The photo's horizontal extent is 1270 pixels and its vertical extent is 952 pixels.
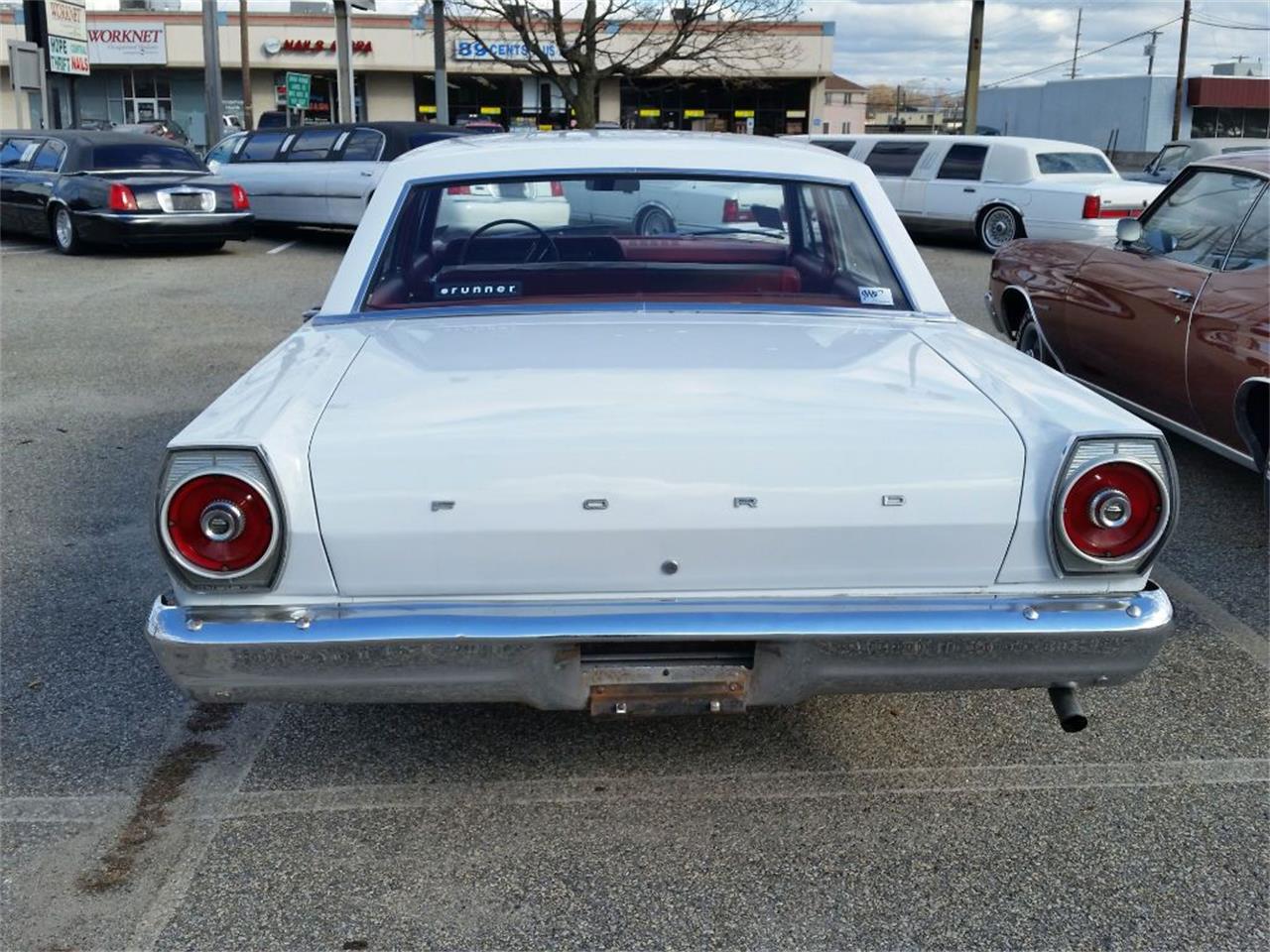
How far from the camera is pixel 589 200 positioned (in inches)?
171

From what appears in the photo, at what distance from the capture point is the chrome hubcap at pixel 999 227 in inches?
659

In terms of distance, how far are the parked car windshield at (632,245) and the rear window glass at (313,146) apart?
1237 cm

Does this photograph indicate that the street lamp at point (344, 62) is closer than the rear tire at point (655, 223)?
No

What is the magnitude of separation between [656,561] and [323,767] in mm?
1243

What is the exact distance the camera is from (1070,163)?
55.2 feet

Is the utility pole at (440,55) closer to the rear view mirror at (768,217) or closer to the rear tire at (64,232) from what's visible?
the rear tire at (64,232)

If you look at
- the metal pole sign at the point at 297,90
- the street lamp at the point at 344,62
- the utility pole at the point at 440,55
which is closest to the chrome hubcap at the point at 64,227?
the utility pole at the point at 440,55

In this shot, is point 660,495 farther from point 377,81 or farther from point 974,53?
point 377,81

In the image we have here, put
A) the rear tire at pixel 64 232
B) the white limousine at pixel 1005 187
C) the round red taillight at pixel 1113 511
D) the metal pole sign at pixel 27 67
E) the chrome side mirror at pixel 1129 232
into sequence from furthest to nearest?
the metal pole sign at pixel 27 67, the white limousine at pixel 1005 187, the rear tire at pixel 64 232, the chrome side mirror at pixel 1129 232, the round red taillight at pixel 1113 511

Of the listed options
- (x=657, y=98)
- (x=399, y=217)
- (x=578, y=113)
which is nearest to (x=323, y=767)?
(x=399, y=217)

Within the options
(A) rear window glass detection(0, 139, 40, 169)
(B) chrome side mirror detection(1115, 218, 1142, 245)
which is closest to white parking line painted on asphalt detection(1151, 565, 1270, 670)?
(B) chrome side mirror detection(1115, 218, 1142, 245)

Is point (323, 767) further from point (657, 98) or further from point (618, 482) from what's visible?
point (657, 98)

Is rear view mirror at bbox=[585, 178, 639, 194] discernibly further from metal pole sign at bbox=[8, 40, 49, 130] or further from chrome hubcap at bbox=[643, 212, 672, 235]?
metal pole sign at bbox=[8, 40, 49, 130]

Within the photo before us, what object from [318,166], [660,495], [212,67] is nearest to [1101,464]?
[660,495]
